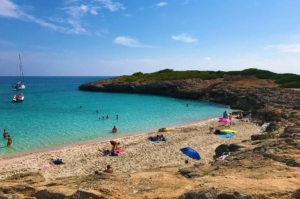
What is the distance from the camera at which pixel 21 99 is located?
72.2m

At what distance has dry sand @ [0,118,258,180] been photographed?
20266 millimetres

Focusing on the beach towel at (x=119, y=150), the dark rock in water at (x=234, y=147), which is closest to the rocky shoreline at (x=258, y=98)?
the dark rock in water at (x=234, y=147)

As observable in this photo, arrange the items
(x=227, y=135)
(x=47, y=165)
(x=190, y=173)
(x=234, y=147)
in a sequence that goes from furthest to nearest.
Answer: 1. (x=227, y=135)
2. (x=47, y=165)
3. (x=234, y=147)
4. (x=190, y=173)

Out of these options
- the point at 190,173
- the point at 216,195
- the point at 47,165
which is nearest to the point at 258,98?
the point at 47,165

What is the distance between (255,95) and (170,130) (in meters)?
31.8

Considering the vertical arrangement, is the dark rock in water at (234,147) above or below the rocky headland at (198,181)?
below

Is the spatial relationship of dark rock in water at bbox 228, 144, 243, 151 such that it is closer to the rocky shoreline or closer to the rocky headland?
the rocky headland

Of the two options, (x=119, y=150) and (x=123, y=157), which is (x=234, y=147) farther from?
(x=119, y=150)

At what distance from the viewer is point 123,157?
911 inches

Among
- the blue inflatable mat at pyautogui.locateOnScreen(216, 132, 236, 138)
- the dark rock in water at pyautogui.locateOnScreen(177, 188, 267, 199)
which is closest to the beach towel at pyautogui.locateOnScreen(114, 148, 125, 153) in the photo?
the blue inflatable mat at pyautogui.locateOnScreen(216, 132, 236, 138)

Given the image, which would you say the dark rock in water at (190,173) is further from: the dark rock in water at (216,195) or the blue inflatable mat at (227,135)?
the blue inflatable mat at (227,135)

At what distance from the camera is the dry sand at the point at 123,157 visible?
20.3 m

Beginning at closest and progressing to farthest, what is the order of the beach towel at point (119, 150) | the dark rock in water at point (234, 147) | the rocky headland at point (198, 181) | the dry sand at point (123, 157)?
the rocky headland at point (198, 181)
the dark rock in water at point (234, 147)
the dry sand at point (123, 157)
the beach towel at point (119, 150)

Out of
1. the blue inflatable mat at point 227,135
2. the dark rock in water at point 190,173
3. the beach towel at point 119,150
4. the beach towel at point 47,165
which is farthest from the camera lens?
the blue inflatable mat at point 227,135
